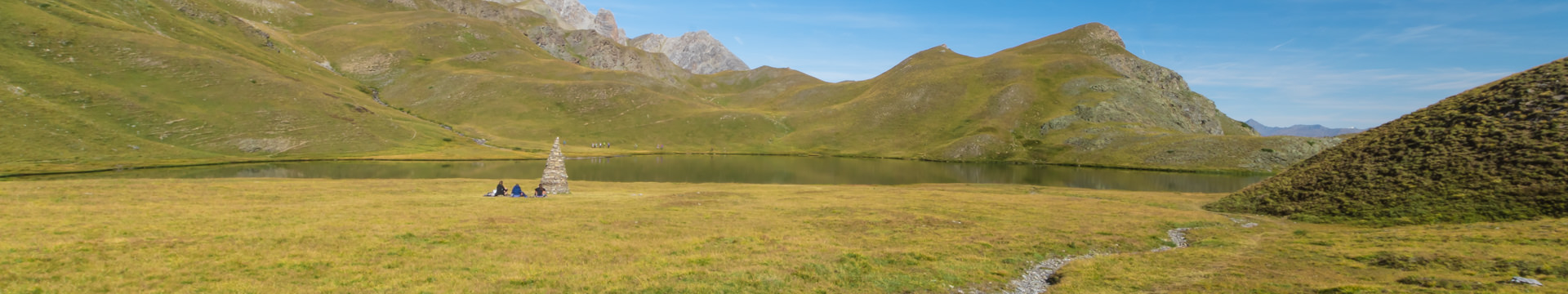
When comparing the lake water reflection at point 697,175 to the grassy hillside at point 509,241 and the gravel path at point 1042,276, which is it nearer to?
the grassy hillside at point 509,241

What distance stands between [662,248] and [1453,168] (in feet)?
162

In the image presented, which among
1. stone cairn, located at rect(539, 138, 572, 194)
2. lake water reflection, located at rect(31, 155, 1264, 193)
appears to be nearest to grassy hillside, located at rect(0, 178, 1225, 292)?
stone cairn, located at rect(539, 138, 572, 194)

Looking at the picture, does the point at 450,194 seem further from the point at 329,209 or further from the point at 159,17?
the point at 159,17

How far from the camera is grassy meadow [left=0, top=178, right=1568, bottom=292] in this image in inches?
701

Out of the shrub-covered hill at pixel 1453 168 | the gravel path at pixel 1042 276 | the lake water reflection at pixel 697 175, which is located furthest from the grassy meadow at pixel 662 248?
the lake water reflection at pixel 697 175

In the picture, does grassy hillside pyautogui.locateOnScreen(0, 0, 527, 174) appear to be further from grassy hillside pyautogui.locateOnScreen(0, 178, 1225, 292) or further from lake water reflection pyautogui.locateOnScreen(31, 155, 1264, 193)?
grassy hillside pyautogui.locateOnScreen(0, 178, 1225, 292)

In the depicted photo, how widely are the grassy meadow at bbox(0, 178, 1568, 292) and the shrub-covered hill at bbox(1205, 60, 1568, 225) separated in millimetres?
5141

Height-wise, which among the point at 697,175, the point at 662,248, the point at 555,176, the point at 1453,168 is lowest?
the point at 662,248

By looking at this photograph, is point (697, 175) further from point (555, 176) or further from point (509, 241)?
point (509, 241)

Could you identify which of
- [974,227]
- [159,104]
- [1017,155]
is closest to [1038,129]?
[1017,155]

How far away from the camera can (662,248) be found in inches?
966

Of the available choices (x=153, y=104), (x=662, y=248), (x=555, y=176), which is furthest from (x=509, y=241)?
(x=153, y=104)

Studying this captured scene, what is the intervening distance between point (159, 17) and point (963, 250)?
258788mm

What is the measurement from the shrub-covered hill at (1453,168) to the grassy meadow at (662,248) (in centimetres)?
514
